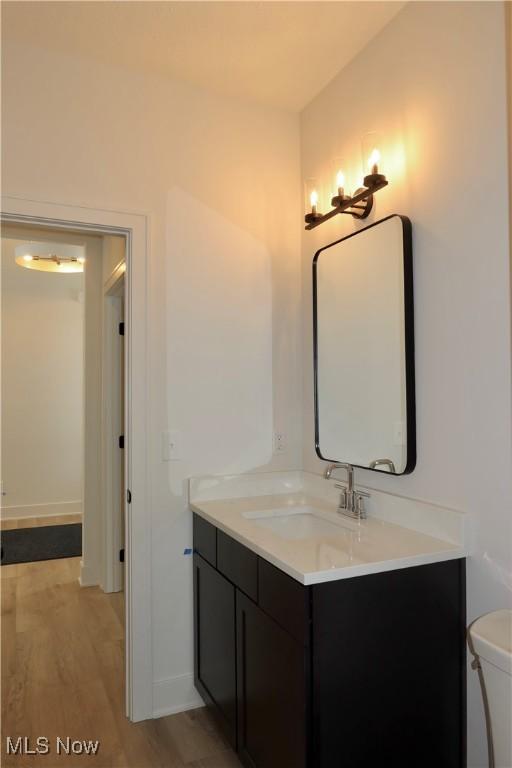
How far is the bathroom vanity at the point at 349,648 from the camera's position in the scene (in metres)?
1.44

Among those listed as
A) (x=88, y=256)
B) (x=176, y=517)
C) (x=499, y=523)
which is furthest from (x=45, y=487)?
(x=499, y=523)

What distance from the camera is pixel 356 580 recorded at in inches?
58.7

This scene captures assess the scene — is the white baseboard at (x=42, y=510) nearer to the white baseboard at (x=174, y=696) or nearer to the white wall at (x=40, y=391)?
the white wall at (x=40, y=391)

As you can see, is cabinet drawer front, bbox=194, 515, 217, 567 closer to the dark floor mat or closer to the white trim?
the white trim

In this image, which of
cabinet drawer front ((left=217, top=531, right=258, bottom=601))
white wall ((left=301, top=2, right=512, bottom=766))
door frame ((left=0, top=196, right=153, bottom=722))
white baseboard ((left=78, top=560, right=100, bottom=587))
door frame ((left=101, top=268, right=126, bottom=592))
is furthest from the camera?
white baseboard ((left=78, top=560, right=100, bottom=587))

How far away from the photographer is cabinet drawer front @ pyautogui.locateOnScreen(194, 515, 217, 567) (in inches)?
83.0

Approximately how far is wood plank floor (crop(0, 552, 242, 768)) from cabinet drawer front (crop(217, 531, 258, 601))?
0.72 m

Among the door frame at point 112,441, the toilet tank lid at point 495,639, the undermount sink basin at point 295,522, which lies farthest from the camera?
the door frame at point 112,441

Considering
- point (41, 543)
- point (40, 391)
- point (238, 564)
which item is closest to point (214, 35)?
point (238, 564)

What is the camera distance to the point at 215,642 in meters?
2.09

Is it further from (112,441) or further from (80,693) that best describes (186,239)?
(80,693)

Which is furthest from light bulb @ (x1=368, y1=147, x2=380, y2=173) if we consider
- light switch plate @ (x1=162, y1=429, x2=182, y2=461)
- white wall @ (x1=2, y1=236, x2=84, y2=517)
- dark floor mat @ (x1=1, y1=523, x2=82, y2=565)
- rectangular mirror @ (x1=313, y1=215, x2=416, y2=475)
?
white wall @ (x1=2, y1=236, x2=84, y2=517)

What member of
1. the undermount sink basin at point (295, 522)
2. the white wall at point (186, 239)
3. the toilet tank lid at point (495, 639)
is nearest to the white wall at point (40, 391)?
the white wall at point (186, 239)

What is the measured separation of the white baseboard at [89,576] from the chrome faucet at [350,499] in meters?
2.45
